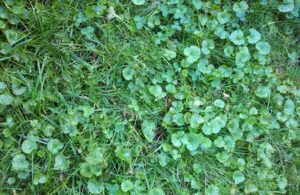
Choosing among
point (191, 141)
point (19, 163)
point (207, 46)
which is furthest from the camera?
point (207, 46)

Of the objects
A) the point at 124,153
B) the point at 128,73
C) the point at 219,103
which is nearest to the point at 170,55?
the point at 128,73

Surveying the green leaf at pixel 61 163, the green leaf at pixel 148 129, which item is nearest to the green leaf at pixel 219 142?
the green leaf at pixel 148 129

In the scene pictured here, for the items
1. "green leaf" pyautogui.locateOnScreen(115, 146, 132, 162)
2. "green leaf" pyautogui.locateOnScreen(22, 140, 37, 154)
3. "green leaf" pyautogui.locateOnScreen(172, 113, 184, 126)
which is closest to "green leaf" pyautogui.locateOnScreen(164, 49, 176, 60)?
"green leaf" pyautogui.locateOnScreen(172, 113, 184, 126)

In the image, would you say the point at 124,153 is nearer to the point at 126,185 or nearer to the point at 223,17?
the point at 126,185

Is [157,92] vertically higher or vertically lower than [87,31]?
lower

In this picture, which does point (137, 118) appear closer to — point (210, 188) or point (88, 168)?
point (88, 168)

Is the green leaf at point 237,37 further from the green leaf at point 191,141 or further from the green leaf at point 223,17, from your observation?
the green leaf at point 191,141

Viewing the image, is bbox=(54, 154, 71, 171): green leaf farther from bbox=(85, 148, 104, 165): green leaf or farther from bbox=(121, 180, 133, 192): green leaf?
bbox=(121, 180, 133, 192): green leaf

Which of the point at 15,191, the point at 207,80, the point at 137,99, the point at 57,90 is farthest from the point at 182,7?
the point at 15,191
